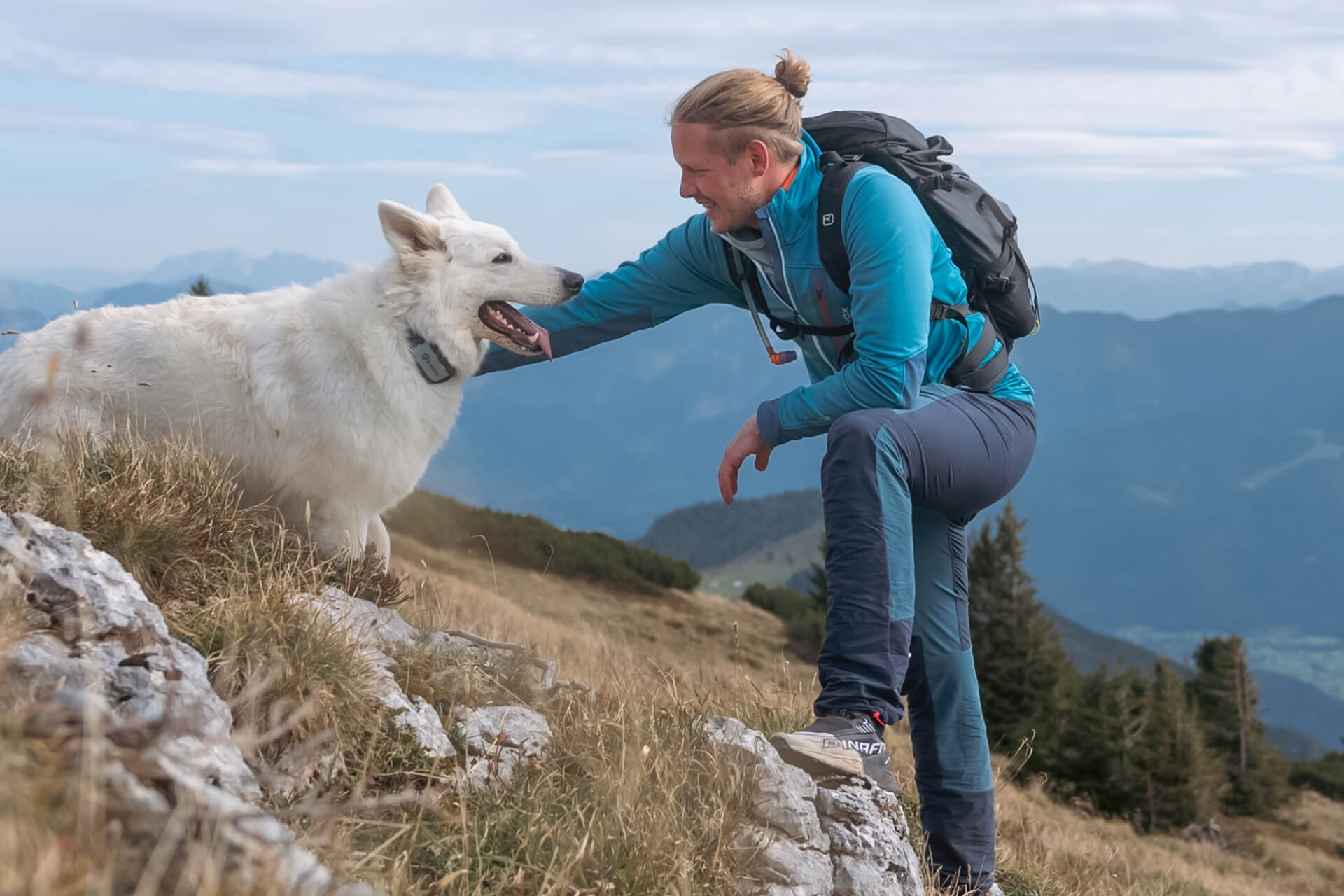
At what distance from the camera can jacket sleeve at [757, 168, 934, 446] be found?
4.09 meters

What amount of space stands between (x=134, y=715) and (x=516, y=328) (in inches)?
136

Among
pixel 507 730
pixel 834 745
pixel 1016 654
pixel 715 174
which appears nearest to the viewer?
pixel 834 745

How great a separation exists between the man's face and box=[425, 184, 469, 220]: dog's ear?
2326 millimetres

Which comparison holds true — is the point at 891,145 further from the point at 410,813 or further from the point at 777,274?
the point at 410,813

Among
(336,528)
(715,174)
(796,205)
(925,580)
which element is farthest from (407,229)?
(925,580)

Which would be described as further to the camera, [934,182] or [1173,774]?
[1173,774]

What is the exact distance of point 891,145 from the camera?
15.1 ft

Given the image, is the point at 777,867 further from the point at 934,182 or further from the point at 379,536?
the point at 379,536

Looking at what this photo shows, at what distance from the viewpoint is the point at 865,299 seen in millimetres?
4137

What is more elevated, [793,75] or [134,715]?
[793,75]

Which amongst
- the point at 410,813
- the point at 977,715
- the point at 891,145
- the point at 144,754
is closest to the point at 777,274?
the point at 891,145

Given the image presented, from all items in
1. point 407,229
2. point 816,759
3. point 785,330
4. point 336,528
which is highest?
point 407,229

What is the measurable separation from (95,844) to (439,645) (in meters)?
2.82

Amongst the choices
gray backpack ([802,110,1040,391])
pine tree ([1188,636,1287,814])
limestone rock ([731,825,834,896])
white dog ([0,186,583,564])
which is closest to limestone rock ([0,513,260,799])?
limestone rock ([731,825,834,896])
